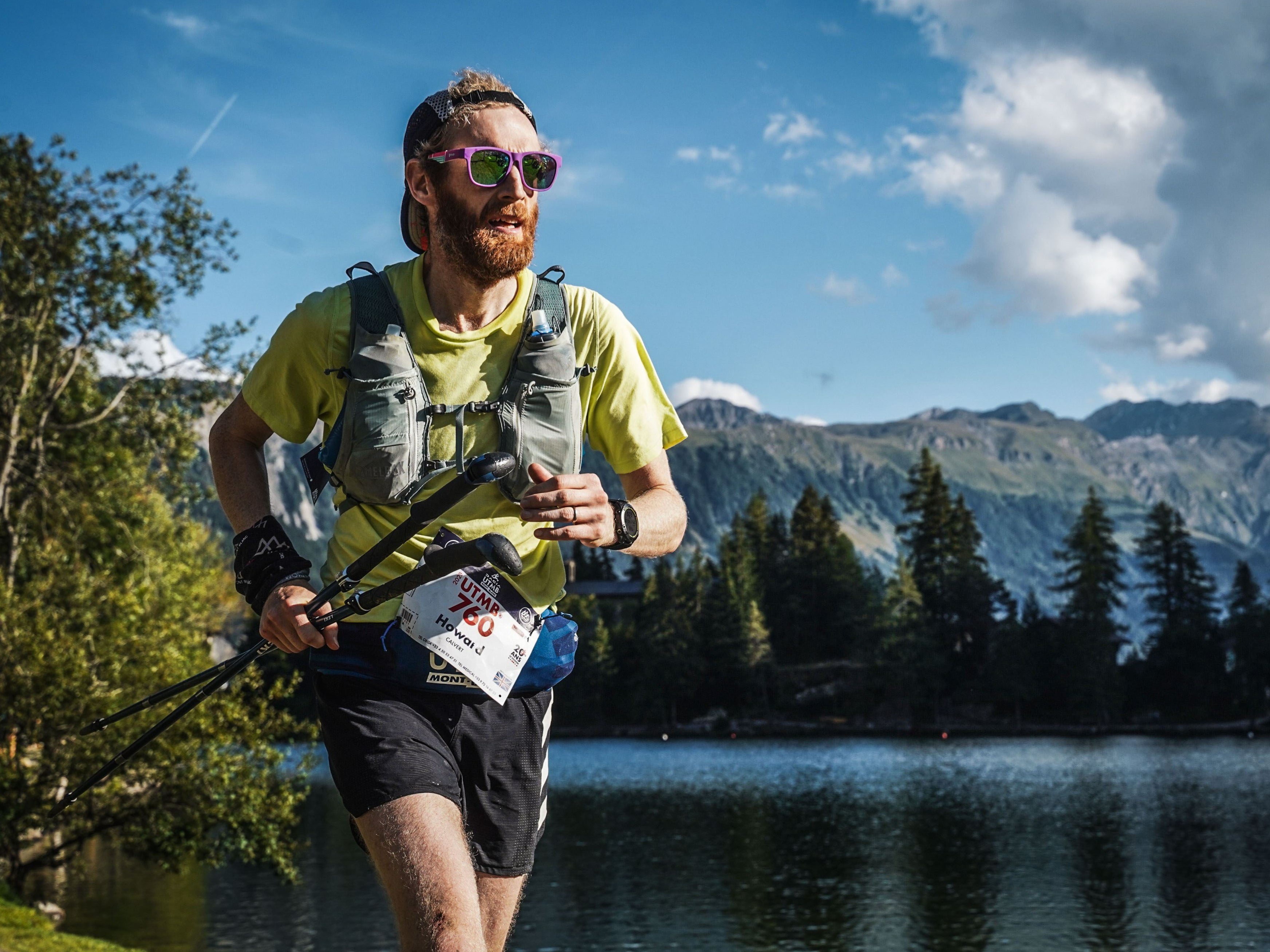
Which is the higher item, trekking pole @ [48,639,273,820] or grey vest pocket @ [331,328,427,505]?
grey vest pocket @ [331,328,427,505]

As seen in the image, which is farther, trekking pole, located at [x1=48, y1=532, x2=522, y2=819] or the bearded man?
the bearded man

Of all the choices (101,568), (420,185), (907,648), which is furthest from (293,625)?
(907,648)

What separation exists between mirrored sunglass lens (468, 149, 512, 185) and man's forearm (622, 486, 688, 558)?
1.01 metres

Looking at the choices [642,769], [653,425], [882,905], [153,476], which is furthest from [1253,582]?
[653,425]

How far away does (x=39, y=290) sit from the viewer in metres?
28.1

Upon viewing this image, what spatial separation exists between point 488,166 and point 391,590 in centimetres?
123

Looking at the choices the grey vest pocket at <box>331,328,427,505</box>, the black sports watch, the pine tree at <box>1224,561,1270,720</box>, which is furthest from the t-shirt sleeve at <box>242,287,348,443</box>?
the pine tree at <box>1224,561,1270,720</box>

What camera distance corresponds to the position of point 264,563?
3.69m

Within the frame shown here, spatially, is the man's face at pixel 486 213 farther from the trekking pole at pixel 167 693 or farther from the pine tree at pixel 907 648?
the pine tree at pixel 907 648

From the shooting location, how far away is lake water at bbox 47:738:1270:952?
31250 millimetres

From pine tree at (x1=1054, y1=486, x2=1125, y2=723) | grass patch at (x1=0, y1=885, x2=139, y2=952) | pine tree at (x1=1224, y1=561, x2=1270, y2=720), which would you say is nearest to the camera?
grass patch at (x1=0, y1=885, x2=139, y2=952)

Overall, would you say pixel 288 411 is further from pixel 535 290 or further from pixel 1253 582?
pixel 1253 582

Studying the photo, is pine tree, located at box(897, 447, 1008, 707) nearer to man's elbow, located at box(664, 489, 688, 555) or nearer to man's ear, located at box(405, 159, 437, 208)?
man's elbow, located at box(664, 489, 688, 555)

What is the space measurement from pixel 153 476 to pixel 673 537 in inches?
1199
